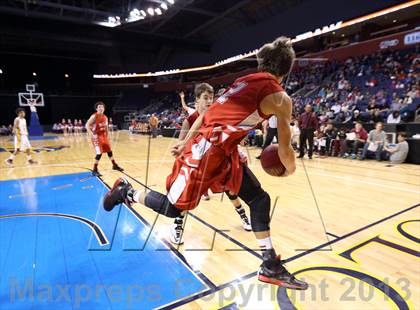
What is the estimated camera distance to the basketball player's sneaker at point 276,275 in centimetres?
183

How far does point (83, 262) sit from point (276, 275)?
172 centimetres

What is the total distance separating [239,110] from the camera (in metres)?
1.72

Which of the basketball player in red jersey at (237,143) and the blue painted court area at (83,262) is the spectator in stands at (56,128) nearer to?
the blue painted court area at (83,262)

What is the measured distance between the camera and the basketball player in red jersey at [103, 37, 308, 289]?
Answer: 1667 millimetres

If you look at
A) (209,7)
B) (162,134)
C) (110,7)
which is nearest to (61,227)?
(162,134)

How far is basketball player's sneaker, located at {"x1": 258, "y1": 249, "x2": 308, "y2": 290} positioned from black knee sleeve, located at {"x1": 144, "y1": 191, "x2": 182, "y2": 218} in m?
0.75

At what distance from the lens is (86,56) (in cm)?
3158

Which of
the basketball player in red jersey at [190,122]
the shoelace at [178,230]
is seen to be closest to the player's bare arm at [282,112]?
the basketball player in red jersey at [190,122]

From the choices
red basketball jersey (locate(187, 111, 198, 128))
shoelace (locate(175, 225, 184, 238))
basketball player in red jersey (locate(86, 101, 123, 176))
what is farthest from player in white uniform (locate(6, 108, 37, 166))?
shoelace (locate(175, 225, 184, 238))

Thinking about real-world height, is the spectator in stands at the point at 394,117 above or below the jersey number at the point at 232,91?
above

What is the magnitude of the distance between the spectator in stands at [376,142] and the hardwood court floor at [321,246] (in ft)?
9.63

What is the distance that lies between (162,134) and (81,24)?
34.5 ft

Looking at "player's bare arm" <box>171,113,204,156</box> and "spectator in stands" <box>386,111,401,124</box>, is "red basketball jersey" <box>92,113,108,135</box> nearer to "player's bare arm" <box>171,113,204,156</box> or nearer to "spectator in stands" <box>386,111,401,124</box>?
"player's bare arm" <box>171,113,204,156</box>

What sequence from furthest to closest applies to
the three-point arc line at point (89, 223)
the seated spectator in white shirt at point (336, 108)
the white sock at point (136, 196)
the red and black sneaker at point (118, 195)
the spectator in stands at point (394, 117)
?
the seated spectator in white shirt at point (336, 108) < the spectator in stands at point (394, 117) < the three-point arc line at point (89, 223) < the red and black sneaker at point (118, 195) < the white sock at point (136, 196)
